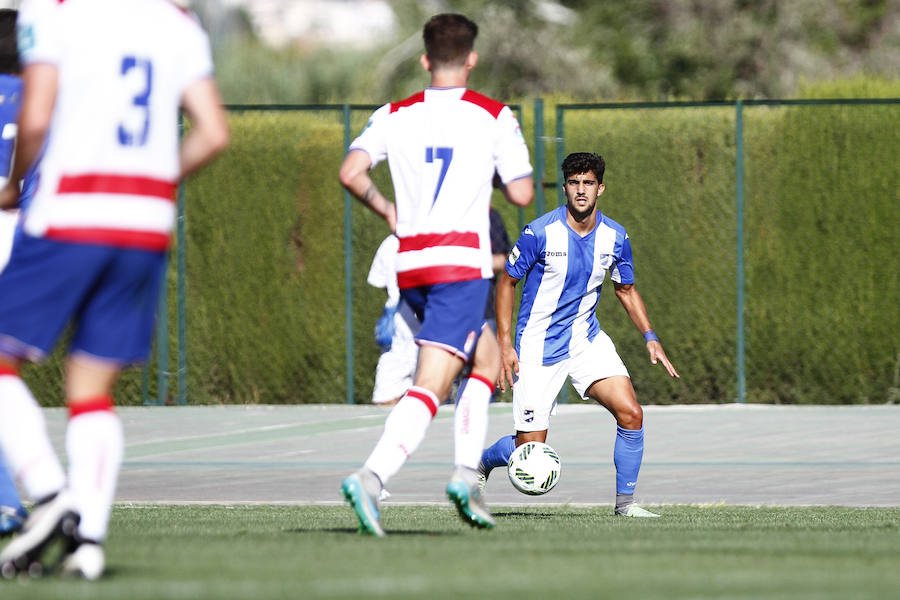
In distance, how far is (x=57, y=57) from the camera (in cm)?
558

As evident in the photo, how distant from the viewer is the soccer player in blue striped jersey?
33.2 ft

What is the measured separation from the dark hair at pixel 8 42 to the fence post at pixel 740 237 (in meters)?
10.6

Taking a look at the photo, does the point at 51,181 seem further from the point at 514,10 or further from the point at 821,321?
the point at 514,10

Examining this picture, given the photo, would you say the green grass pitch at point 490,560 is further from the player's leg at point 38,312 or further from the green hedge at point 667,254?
the green hedge at point 667,254

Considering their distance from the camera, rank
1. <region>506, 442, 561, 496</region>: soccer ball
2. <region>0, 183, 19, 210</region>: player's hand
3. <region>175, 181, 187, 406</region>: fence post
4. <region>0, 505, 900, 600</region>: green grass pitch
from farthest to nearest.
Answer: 1. <region>175, 181, 187, 406</region>: fence post
2. <region>506, 442, 561, 496</region>: soccer ball
3. <region>0, 183, 19, 210</region>: player's hand
4. <region>0, 505, 900, 600</region>: green grass pitch

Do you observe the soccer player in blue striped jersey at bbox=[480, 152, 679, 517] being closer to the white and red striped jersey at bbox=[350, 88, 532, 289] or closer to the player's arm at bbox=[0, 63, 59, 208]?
the white and red striped jersey at bbox=[350, 88, 532, 289]

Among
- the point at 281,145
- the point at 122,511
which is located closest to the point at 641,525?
the point at 122,511

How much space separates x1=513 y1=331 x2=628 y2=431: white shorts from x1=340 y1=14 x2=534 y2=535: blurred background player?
2692 mm

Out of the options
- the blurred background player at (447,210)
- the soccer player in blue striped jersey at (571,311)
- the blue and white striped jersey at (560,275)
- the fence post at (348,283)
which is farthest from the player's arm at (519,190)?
the fence post at (348,283)

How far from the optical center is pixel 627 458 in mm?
10000

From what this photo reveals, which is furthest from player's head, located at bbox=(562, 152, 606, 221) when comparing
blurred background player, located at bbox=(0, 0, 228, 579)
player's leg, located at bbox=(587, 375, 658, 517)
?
blurred background player, located at bbox=(0, 0, 228, 579)

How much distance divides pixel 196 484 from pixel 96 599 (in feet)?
23.0

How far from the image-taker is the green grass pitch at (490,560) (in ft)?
17.4

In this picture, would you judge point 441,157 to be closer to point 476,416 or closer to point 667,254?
point 476,416
